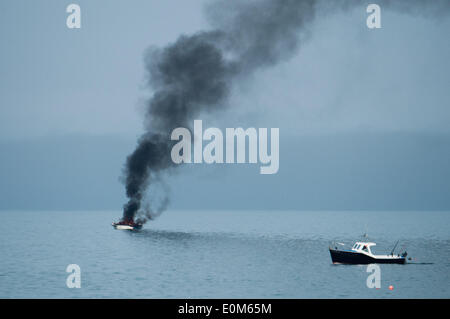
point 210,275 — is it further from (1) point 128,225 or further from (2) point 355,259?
(1) point 128,225

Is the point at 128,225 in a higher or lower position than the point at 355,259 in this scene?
lower

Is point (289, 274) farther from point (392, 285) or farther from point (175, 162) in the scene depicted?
point (175, 162)

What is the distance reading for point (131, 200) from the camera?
492 ft

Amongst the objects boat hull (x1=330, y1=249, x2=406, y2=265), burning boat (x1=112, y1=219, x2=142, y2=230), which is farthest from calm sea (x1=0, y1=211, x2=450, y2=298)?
burning boat (x1=112, y1=219, x2=142, y2=230)

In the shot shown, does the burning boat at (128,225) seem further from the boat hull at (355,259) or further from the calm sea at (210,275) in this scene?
the boat hull at (355,259)

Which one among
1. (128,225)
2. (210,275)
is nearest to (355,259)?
(210,275)

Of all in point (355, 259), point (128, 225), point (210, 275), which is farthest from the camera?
point (128, 225)

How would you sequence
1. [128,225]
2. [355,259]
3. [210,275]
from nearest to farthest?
[210,275] < [355,259] < [128,225]

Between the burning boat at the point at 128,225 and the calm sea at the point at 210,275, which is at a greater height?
the burning boat at the point at 128,225

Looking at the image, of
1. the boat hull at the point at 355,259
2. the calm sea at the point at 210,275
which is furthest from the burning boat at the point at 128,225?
the boat hull at the point at 355,259

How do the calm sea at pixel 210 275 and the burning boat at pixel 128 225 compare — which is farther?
the burning boat at pixel 128 225

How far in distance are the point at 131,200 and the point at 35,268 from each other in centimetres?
6971

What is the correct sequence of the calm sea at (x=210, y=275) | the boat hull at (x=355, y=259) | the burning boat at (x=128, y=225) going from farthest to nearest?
the burning boat at (x=128, y=225)
the boat hull at (x=355, y=259)
the calm sea at (x=210, y=275)
